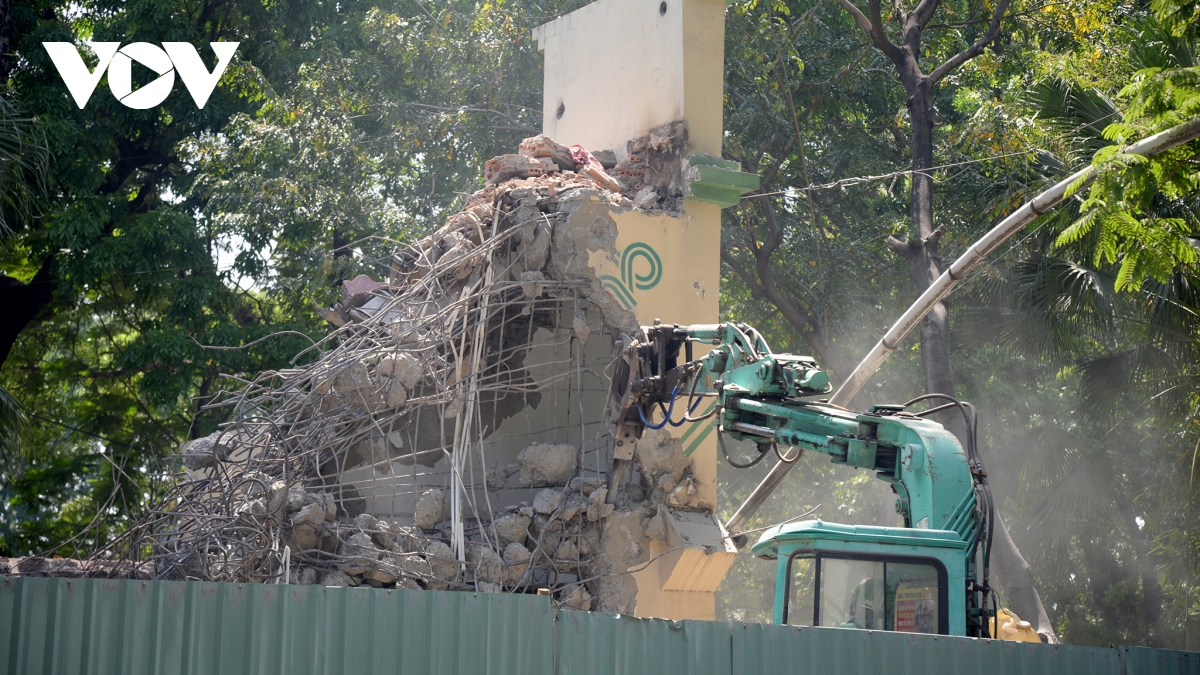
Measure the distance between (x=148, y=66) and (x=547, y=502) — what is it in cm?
1180

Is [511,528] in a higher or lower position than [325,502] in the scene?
lower

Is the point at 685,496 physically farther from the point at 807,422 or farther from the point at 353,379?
the point at 353,379

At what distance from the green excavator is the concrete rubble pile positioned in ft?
6.30

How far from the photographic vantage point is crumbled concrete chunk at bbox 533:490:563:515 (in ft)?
30.9

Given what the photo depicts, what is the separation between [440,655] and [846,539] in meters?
2.45

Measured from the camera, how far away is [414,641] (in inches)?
208

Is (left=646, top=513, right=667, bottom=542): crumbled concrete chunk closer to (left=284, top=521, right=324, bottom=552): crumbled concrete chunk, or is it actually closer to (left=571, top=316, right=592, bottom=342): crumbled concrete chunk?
(left=571, top=316, right=592, bottom=342): crumbled concrete chunk

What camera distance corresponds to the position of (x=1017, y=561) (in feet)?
43.1

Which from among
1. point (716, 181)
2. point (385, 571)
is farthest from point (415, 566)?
point (716, 181)

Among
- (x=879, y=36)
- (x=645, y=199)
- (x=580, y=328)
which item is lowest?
(x=580, y=328)

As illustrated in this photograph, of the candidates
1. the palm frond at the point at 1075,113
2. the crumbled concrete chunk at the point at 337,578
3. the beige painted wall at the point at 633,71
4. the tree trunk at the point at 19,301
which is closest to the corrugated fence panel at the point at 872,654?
the crumbled concrete chunk at the point at 337,578

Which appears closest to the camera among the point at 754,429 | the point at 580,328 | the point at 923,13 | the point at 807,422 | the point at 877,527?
the point at 877,527

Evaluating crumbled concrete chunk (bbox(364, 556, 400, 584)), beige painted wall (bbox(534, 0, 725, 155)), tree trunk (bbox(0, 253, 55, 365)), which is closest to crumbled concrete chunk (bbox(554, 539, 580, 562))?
crumbled concrete chunk (bbox(364, 556, 400, 584))

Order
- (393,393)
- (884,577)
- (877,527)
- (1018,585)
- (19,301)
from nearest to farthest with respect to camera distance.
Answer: (877,527), (884,577), (393,393), (1018,585), (19,301)
